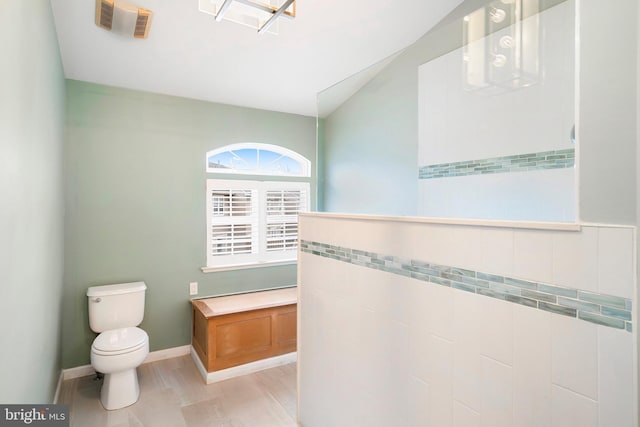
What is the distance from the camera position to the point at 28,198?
1.41m

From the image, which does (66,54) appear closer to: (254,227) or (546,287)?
(254,227)

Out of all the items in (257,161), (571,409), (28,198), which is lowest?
(571,409)

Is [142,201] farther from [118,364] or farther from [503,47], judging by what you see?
[503,47]

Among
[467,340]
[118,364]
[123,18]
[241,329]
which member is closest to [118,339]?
[118,364]

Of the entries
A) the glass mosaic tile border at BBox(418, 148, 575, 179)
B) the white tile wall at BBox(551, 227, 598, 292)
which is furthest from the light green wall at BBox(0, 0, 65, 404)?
the glass mosaic tile border at BBox(418, 148, 575, 179)

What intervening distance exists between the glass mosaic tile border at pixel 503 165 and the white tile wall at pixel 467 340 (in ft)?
2.17

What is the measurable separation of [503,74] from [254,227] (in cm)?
266

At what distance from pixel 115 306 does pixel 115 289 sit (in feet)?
0.46

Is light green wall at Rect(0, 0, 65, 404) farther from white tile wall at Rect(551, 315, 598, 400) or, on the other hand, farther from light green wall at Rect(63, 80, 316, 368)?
white tile wall at Rect(551, 315, 598, 400)

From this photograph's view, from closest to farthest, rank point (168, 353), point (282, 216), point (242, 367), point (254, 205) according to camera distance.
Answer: point (242, 367) → point (168, 353) → point (254, 205) → point (282, 216)

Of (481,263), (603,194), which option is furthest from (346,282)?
(603,194)

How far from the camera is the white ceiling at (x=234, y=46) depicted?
88.4 inches

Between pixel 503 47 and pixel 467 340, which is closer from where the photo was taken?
pixel 467 340

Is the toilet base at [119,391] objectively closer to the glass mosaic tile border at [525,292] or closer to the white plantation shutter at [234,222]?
the white plantation shutter at [234,222]
